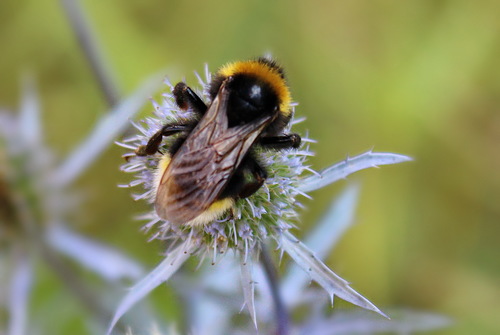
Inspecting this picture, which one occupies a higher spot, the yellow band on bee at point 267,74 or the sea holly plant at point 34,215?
the yellow band on bee at point 267,74

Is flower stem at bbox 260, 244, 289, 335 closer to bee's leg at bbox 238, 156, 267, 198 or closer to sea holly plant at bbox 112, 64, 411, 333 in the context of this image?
sea holly plant at bbox 112, 64, 411, 333

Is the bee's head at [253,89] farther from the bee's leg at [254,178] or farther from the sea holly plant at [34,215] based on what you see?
the sea holly plant at [34,215]

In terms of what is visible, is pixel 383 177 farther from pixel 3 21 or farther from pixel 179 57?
pixel 3 21

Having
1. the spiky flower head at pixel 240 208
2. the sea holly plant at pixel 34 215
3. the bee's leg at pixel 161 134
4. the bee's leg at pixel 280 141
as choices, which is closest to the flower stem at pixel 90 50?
the sea holly plant at pixel 34 215

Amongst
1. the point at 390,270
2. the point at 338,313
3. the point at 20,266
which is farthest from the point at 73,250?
the point at 390,270

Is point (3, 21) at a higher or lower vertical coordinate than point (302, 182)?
higher

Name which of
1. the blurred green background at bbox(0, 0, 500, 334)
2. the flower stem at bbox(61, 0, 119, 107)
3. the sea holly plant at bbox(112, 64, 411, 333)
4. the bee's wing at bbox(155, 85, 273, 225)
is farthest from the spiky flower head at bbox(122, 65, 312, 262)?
the blurred green background at bbox(0, 0, 500, 334)
